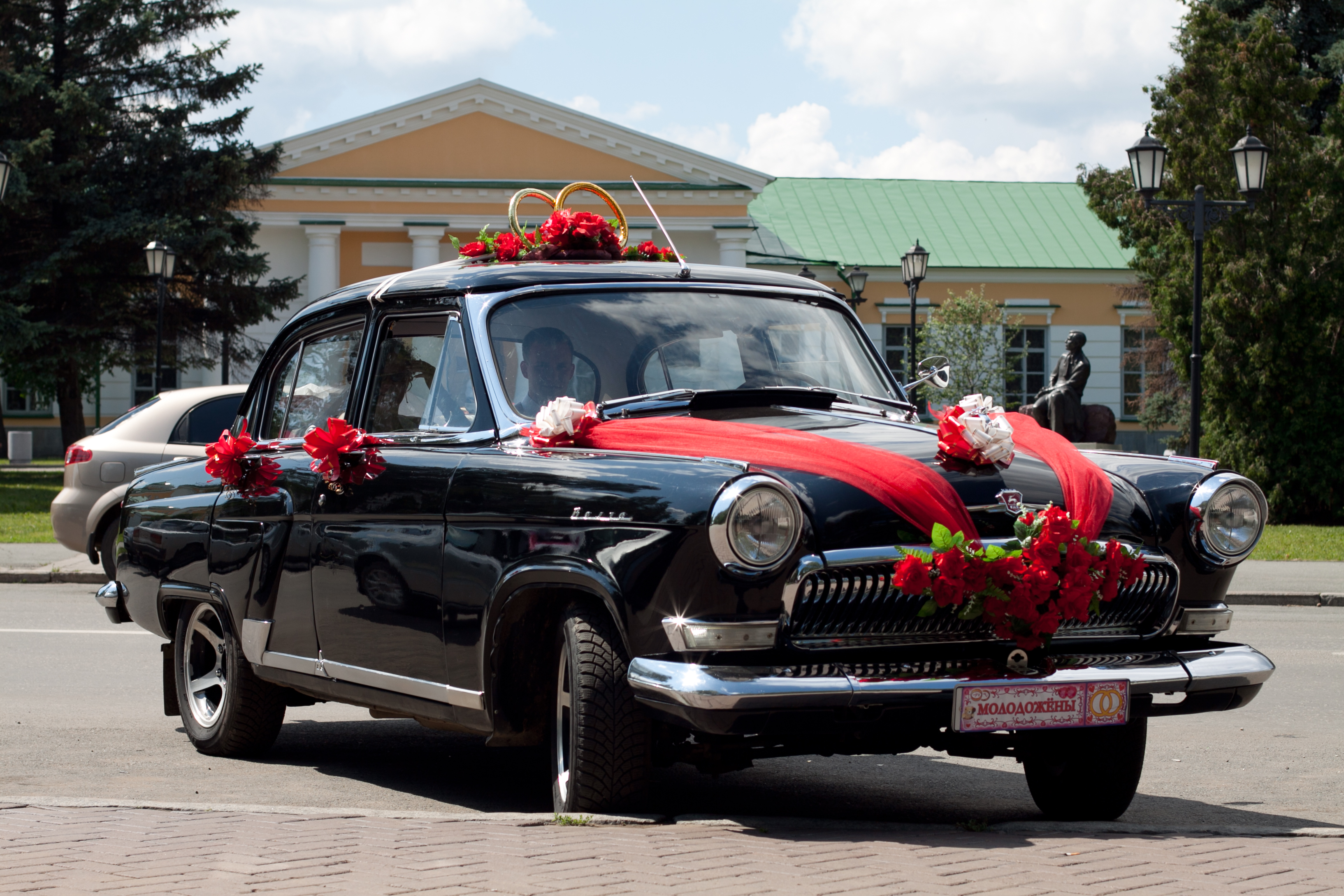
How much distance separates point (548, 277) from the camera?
19.4 ft

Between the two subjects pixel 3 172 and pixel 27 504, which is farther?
pixel 27 504

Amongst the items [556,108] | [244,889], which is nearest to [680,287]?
[244,889]

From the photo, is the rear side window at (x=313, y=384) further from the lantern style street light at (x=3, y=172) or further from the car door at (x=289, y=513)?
the lantern style street light at (x=3, y=172)

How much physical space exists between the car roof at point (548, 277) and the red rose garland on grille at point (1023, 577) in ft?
5.90

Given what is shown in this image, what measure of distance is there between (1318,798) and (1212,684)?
1712 mm

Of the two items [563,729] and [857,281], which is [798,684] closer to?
[563,729]

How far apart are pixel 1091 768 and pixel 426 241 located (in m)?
47.0

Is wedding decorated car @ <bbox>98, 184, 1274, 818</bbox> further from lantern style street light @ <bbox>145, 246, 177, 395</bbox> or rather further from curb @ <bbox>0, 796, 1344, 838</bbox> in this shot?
lantern style street light @ <bbox>145, 246, 177, 395</bbox>

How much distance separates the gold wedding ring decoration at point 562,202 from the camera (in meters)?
6.80

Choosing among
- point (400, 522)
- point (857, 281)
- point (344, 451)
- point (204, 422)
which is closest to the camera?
point (400, 522)

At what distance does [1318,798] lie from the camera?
20.7 ft

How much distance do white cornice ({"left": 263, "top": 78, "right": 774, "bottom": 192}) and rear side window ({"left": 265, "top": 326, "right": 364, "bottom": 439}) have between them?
43696 mm

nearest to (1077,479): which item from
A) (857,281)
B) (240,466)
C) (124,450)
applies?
(240,466)

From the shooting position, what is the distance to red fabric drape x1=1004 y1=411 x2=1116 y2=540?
4914 millimetres
